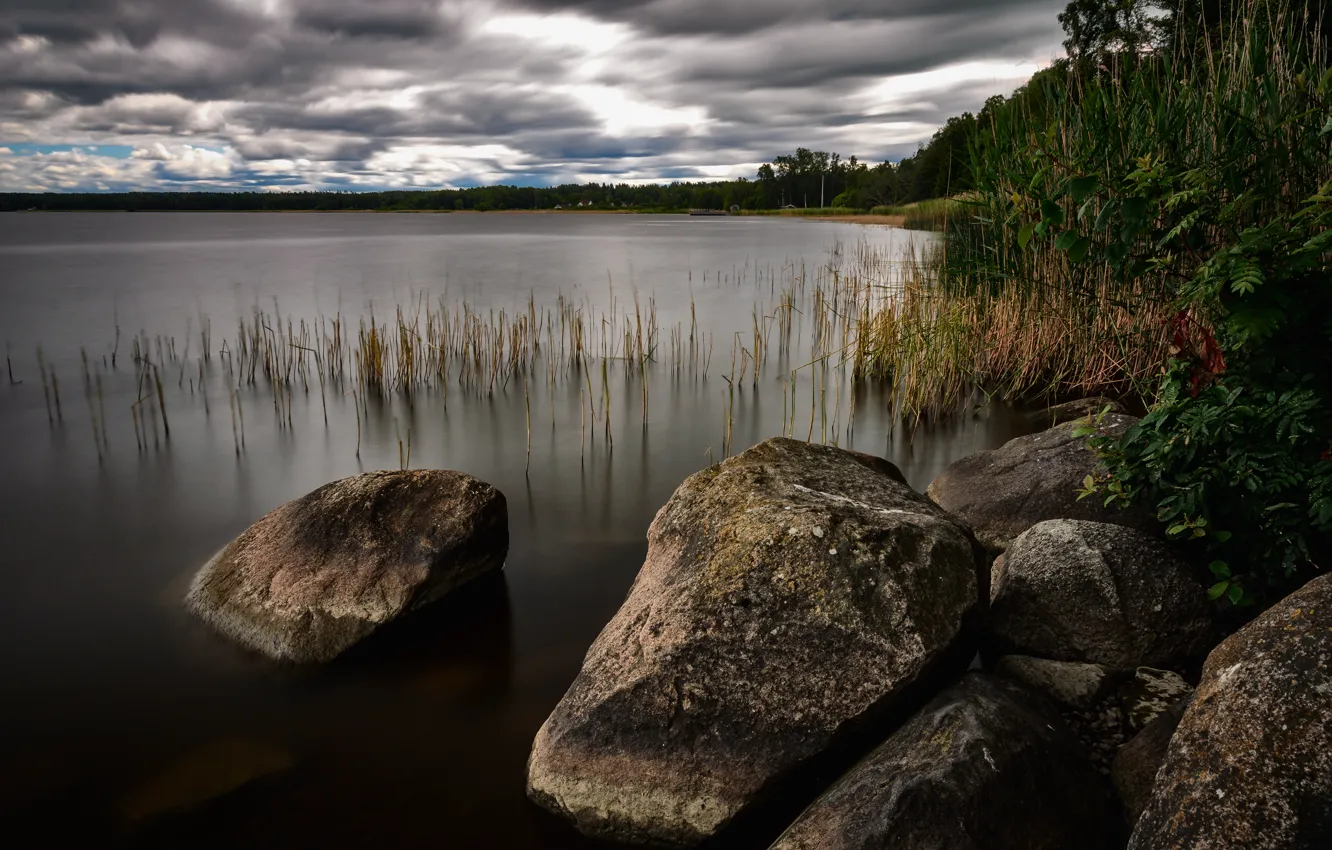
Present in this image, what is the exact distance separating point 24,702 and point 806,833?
13.9ft

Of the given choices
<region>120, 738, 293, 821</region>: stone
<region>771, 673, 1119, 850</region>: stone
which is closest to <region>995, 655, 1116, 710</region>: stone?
<region>771, 673, 1119, 850</region>: stone

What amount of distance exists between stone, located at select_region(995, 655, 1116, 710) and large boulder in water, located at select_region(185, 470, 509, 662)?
3.25 m

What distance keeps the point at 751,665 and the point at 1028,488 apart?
9.51ft

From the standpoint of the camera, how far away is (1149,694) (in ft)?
11.6

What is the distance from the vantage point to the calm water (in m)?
3.61

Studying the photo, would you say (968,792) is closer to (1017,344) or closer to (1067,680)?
(1067,680)

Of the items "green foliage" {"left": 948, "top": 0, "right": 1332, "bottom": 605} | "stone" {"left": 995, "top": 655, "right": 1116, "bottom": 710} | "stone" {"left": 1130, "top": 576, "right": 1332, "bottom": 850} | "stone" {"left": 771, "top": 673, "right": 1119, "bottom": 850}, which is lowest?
Result: "stone" {"left": 995, "top": 655, "right": 1116, "bottom": 710}

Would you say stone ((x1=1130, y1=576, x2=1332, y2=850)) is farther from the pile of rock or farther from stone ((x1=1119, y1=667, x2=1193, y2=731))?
stone ((x1=1119, y1=667, x2=1193, y2=731))

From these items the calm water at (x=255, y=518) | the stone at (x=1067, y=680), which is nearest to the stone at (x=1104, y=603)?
the stone at (x=1067, y=680)

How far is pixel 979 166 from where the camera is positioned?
877 centimetres

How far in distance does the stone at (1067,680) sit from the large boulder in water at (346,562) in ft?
10.7

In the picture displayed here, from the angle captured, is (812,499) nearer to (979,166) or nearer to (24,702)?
(24,702)

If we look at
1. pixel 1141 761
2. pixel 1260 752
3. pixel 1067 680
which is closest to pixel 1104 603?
pixel 1067 680

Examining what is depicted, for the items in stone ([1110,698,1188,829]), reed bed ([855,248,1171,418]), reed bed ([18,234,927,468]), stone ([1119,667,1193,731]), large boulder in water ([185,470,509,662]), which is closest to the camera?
stone ([1110,698,1188,829])
